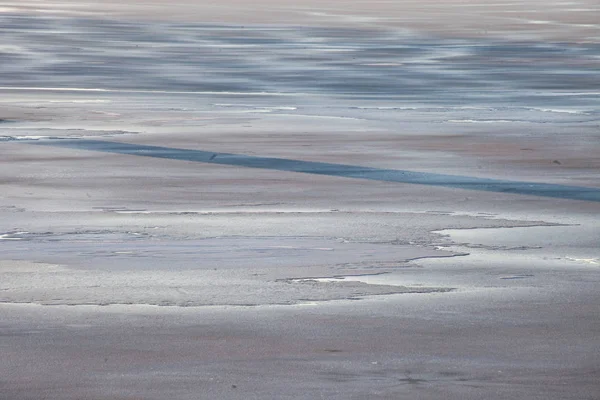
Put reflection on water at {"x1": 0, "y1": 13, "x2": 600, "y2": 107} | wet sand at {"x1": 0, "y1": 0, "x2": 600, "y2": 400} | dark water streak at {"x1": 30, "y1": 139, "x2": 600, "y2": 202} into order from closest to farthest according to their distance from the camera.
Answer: wet sand at {"x1": 0, "y1": 0, "x2": 600, "y2": 400}
dark water streak at {"x1": 30, "y1": 139, "x2": 600, "y2": 202}
reflection on water at {"x1": 0, "y1": 13, "x2": 600, "y2": 107}

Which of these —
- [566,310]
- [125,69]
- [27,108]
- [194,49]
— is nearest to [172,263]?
[566,310]

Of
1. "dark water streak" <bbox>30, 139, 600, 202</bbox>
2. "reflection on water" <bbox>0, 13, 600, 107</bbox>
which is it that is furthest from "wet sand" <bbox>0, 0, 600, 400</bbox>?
"reflection on water" <bbox>0, 13, 600, 107</bbox>

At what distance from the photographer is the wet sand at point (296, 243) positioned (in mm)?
6418

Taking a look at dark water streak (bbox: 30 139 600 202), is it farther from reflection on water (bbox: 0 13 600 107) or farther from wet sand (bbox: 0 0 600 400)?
reflection on water (bbox: 0 13 600 107)

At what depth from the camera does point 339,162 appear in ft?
44.8

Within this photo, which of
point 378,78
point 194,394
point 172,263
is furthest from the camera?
point 378,78

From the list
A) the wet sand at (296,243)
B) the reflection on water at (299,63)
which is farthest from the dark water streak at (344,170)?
the reflection on water at (299,63)

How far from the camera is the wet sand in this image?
253 inches

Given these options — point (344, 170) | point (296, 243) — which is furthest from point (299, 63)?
point (296, 243)

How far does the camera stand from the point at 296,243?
9.34 m

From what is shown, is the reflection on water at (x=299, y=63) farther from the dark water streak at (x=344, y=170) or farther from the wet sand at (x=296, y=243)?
the dark water streak at (x=344, y=170)

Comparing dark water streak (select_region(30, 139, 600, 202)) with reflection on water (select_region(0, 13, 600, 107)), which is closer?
dark water streak (select_region(30, 139, 600, 202))

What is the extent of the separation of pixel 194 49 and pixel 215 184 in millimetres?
20566

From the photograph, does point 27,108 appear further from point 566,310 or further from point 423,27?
point 423,27
